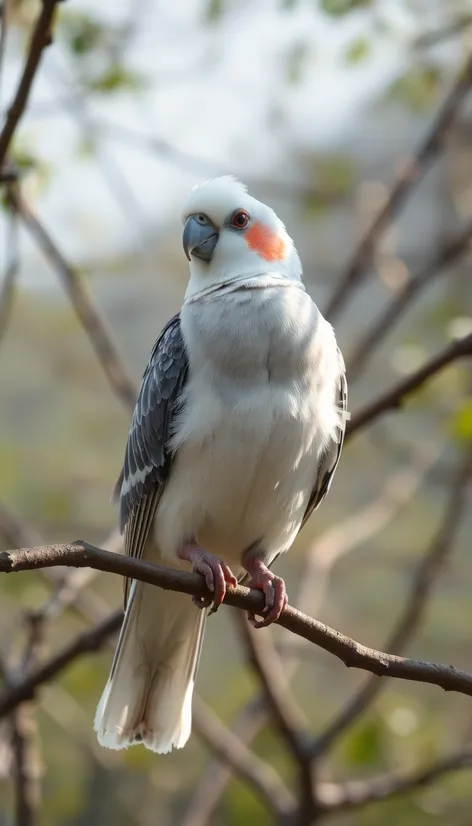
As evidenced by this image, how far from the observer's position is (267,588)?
3424 millimetres

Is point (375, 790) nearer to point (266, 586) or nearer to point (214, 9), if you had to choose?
point (266, 586)

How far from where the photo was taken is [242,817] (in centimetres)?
683


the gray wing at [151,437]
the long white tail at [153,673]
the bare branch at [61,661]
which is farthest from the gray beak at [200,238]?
the bare branch at [61,661]

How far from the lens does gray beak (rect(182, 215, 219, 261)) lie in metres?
3.91

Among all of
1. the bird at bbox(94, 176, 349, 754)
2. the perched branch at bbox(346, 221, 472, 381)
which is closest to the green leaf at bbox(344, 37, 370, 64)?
the perched branch at bbox(346, 221, 472, 381)

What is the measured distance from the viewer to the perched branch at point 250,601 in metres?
2.35

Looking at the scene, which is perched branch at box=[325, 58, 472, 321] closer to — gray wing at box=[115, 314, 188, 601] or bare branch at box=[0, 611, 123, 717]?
gray wing at box=[115, 314, 188, 601]

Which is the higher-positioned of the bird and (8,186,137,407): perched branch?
(8,186,137,407): perched branch

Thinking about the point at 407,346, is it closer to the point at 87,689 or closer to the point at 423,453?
the point at 423,453

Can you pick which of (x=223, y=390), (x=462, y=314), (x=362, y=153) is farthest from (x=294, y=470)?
(x=362, y=153)

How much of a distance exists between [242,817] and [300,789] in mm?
2505

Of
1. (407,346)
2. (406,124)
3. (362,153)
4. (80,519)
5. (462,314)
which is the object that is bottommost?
(80,519)

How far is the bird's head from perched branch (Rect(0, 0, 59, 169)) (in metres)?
0.97

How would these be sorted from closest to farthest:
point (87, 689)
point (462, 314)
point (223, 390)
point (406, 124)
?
point (223, 390) < point (87, 689) < point (462, 314) < point (406, 124)
